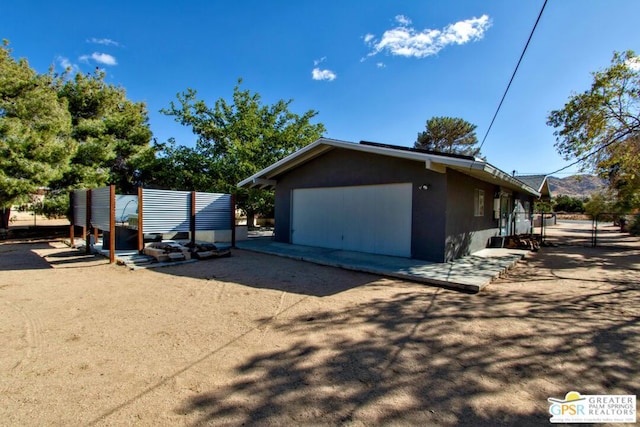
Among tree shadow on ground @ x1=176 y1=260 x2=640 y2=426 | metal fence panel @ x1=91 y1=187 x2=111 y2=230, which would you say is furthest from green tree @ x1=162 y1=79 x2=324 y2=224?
tree shadow on ground @ x1=176 y1=260 x2=640 y2=426

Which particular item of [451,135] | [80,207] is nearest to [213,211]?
[80,207]

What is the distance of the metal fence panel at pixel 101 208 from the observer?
7523mm

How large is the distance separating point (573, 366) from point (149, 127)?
18.4 meters

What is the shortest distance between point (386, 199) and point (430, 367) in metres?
5.92

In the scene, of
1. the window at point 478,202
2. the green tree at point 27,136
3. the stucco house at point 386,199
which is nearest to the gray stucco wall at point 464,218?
the stucco house at point 386,199

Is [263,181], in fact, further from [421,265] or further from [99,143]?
[99,143]

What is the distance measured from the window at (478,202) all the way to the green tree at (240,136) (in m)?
9.57

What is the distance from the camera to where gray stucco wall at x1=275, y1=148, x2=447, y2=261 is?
7.37 metres

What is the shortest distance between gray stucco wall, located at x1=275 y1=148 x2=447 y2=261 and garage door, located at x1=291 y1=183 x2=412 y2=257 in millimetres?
207

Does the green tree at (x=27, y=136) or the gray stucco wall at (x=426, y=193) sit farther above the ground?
the green tree at (x=27, y=136)

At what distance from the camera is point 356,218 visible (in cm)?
900

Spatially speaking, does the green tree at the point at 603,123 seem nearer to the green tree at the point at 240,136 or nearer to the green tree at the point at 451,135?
the green tree at the point at 240,136

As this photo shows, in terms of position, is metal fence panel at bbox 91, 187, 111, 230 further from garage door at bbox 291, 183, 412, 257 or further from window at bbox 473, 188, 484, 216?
window at bbox 473, 188, 484, 216

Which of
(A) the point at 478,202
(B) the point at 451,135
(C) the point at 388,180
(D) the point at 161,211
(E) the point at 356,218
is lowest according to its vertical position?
(E) the point at 356,218
